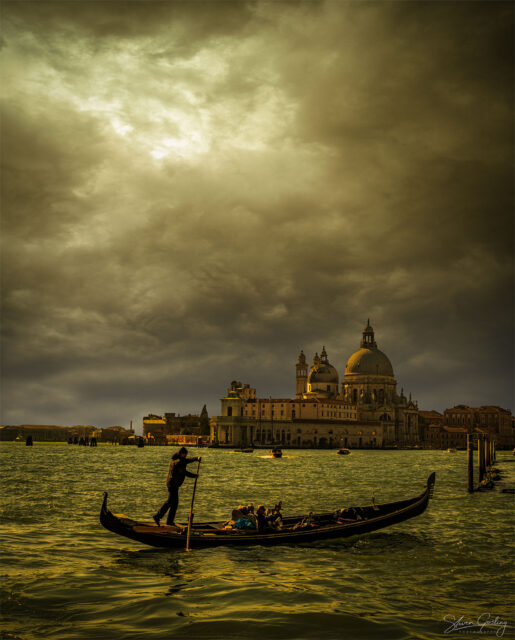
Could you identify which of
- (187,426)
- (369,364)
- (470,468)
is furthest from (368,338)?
(470,468)

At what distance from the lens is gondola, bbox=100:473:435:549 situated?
1527 cm

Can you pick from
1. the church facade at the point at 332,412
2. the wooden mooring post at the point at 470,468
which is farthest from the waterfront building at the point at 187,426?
the wooden mooring post at the point at 470,468

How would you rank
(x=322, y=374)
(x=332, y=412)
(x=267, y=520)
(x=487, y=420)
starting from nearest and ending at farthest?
1. (x=267, y=520)
2. (x=332, y=412)
3. (x=322, y=374)
4. (x=487, y=420)

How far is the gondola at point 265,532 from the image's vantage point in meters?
15.3

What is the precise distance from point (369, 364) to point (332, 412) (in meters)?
21.5

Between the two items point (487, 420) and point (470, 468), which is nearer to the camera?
point (470, 468)

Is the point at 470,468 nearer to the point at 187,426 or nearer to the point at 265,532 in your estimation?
the point at 265,532

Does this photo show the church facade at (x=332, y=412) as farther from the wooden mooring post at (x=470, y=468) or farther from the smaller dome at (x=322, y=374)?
the wooden mooring post at (x=470, y=468)

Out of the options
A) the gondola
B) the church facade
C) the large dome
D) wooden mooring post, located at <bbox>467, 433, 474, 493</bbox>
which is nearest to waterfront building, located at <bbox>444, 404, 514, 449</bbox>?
the church facade

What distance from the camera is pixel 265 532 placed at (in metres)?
15.8

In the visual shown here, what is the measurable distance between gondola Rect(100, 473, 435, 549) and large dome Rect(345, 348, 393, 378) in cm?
16293

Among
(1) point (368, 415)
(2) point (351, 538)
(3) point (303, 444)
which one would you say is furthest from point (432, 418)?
(2) point (351, 538)

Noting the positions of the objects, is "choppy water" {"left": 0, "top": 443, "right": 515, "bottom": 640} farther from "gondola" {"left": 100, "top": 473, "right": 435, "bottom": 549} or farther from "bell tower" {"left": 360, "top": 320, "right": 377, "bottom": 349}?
"bell tower" {"left": 360, "top": 320, "right": 377, "bottom": 349}

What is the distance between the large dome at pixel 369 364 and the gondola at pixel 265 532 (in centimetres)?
16293
